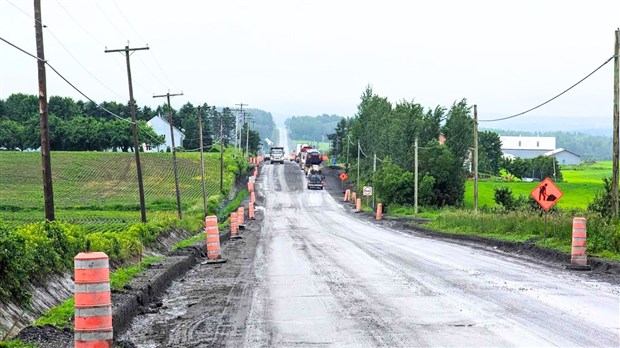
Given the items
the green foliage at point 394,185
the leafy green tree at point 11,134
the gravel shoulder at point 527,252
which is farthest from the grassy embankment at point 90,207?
the leafy green tree at point 11,134

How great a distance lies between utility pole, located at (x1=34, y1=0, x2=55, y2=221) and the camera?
23.8 m

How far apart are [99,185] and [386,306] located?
7785 cm

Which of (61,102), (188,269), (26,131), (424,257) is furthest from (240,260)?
(61,102)

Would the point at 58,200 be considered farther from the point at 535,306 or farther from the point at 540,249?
the point at 535,306

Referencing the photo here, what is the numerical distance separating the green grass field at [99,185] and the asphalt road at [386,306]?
36848mm

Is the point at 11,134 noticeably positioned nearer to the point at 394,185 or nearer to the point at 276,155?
the point at 276,155

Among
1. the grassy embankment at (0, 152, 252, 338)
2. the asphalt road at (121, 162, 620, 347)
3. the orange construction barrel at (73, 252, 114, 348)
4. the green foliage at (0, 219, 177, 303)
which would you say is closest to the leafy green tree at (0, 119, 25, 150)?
the grassy embankment at (0, 152, 252, 338)

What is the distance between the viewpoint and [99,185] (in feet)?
289

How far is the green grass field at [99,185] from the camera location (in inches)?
2606

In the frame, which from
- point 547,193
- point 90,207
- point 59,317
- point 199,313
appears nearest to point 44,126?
point 199,313

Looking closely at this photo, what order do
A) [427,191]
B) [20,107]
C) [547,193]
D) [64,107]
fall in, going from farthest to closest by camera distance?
[20,107], [64,107], [427,191], [547,193]

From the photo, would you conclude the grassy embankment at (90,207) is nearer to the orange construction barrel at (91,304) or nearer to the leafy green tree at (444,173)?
the orange construction barrel at (91,304)

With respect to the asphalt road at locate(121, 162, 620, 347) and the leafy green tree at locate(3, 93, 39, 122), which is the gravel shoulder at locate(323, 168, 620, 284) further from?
the leafy green tree at locate(3, 93, 39, 122)

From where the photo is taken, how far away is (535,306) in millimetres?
13312
